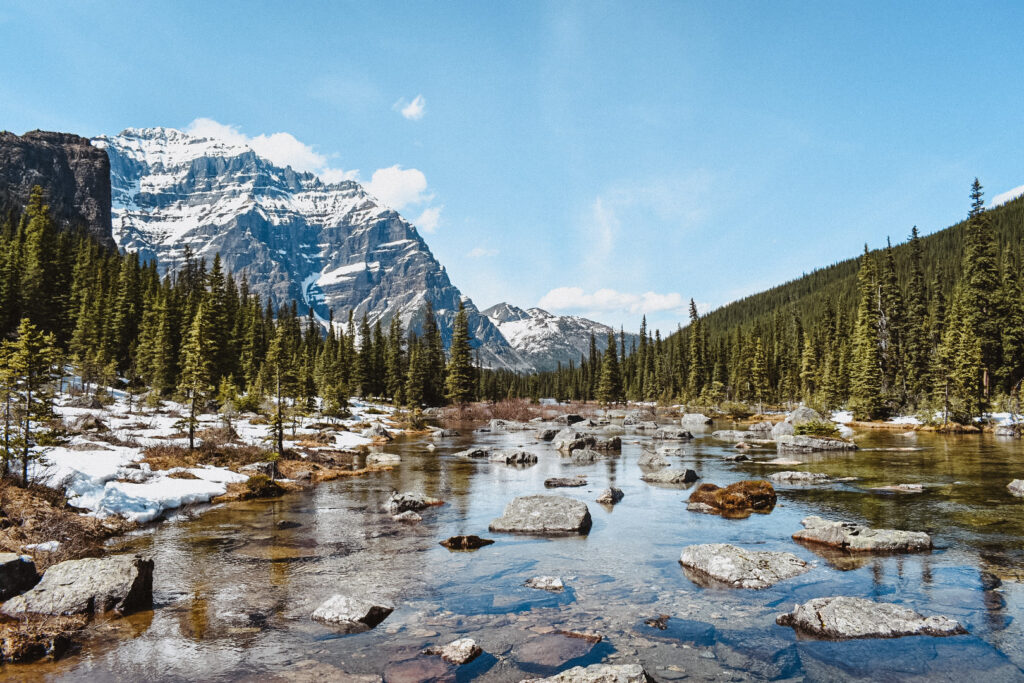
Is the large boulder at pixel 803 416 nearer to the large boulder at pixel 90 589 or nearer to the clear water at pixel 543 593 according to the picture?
the clear water at pixel 543 593

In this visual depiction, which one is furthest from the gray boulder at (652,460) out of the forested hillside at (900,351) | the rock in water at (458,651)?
the forested hillside at (900,351)

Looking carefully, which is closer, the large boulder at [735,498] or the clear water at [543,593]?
the clear water at [543,593]

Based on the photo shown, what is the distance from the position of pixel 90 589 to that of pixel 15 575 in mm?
1505

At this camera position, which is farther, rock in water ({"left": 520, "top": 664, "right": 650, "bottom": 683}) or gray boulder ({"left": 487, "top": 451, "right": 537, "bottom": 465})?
gray boulder ({"left": 487, "top": 451, "right": 537, "bottom": 465})

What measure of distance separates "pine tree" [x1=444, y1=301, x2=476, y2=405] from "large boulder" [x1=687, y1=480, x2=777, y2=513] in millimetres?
64459

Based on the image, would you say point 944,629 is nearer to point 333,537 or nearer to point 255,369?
point 333,537

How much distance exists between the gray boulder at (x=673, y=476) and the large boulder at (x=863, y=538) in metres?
9.77

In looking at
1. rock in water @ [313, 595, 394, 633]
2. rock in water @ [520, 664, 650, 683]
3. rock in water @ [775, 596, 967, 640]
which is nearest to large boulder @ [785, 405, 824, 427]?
rock in water @ [775, 596, 967, 640]

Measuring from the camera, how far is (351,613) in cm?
1024

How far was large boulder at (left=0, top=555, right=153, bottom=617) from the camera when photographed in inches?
400

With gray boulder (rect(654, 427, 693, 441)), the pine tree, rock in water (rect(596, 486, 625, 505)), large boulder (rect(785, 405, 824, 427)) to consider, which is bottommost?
rock in water (rect(596, 486, 625, 505))

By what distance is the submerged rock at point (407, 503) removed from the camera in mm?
20344

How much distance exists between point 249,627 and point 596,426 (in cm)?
5562

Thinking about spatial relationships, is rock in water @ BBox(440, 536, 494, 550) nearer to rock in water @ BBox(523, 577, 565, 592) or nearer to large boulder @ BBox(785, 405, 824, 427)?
rock in water @ BBox(523, 577, 565, 592)
